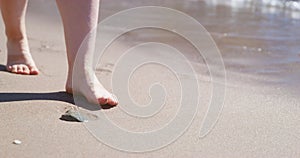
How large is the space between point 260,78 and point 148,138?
1.25 meters

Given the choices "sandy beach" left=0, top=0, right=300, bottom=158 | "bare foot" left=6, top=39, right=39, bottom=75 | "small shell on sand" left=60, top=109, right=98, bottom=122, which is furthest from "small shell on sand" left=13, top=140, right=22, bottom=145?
"bare foot" left=6, top=39, right=39, bottom=75

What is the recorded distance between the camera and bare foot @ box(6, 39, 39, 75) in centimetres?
287

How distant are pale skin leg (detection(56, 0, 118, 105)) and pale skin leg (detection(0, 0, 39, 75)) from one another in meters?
0.43

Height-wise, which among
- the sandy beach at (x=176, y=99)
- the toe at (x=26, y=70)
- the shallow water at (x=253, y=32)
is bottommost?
the shallow water at (x=253, y=32)

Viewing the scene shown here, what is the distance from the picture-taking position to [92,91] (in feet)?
8.16

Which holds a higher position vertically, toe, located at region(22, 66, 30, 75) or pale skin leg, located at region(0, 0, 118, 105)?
pale skin leg, located at region(0, 0, 118, 105)

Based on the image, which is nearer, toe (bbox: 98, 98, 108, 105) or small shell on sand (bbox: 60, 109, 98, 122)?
small shell on sand (bbox: 60, 109, 98, 122)

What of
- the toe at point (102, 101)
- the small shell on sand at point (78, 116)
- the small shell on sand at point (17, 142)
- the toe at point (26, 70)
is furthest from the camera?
the toe at point (26, 70)

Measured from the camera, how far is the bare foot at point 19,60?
2867mm

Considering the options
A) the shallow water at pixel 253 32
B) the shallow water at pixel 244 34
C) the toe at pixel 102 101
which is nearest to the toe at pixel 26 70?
the toe at pixel 102 101

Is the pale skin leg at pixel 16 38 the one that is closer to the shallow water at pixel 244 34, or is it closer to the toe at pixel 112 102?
the toe at pixel 112 102

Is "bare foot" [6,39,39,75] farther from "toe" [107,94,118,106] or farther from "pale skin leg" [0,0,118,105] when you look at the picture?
"toe" [107,94,118,106]

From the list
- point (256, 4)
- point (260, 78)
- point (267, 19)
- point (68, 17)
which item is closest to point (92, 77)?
point (68, 17)

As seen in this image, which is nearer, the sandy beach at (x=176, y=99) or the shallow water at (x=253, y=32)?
the sandy beach at (x=176, y=99)
